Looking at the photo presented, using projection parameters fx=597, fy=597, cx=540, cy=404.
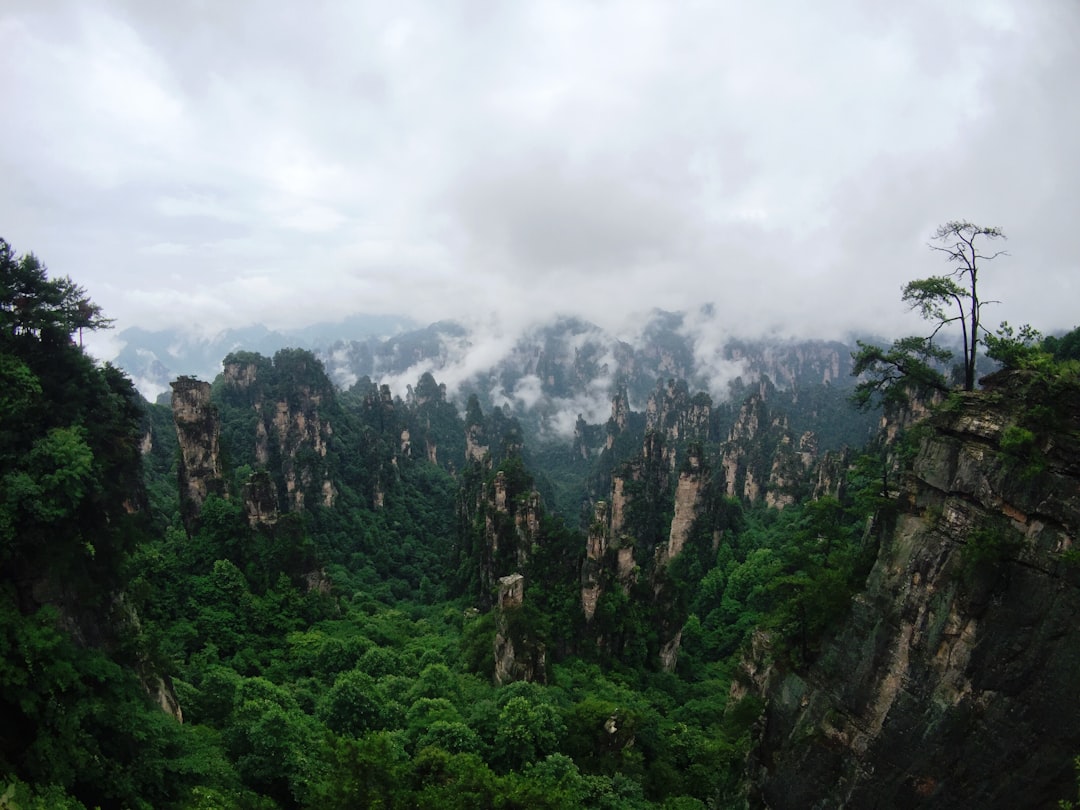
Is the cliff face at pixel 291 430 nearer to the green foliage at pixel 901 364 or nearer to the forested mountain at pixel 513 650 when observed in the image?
the forested mountain at pixel 513 650

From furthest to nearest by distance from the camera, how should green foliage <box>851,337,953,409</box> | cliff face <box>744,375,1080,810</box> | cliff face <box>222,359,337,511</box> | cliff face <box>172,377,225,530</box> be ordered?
cliff face <box>222,359,337,511</box> < cliff face <box>172,377,225,530</box> < green foliage <box>851,337,953,409</box> < cliff face <box>744,375,1080,810</box>

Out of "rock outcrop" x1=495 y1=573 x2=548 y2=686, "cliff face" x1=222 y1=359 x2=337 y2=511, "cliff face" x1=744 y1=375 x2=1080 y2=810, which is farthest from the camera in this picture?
"cliff face" x1=222 y1=359 x2=337 y2=511

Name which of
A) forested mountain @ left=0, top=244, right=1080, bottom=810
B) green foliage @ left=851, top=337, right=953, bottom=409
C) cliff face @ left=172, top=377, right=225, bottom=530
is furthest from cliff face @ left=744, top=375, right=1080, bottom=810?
cliff face @ left=172, top=377, right=225, bottom=530

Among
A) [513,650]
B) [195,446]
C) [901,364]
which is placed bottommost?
[513,650]

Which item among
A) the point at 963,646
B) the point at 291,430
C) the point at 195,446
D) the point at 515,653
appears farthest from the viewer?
the point at 291,430

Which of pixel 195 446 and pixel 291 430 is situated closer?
pixel 195 446

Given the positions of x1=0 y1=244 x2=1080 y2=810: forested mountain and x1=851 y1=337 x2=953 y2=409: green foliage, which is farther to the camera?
x1=851 y1=337 x2=953 y2=409: green foliage

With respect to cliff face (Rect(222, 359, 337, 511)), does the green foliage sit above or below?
above

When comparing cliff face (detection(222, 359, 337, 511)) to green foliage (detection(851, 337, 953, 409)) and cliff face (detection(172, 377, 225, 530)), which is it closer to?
cliff face (detection(172, 377, 225, 530))

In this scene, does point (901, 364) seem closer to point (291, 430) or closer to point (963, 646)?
point (963, 646)

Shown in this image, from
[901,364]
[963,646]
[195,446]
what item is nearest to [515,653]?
[963,646]
